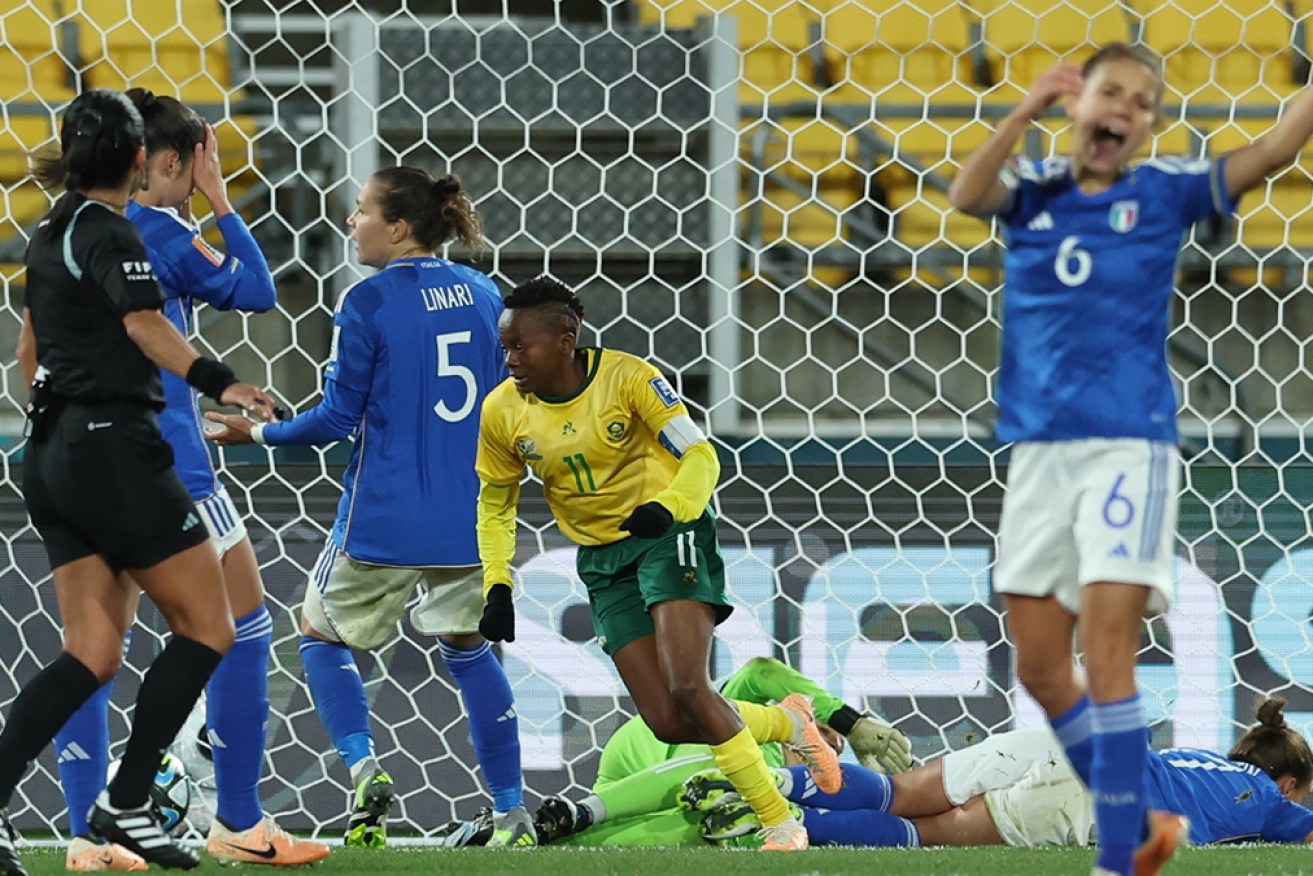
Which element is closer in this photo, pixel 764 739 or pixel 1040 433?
pixel 1040 433

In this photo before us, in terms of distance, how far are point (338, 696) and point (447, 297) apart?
43.7 inches

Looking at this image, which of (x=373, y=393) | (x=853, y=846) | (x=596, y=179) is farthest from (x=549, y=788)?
(x=596, y=179)

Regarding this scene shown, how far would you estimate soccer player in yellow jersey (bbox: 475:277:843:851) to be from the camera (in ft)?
14.1

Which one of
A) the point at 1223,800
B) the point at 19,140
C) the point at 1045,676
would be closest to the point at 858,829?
the point at 1223,800

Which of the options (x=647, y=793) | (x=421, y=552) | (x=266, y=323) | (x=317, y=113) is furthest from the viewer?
(x=317, y=113)

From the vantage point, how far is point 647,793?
199 inches

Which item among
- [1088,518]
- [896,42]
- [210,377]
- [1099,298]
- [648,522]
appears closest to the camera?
[1088,518]

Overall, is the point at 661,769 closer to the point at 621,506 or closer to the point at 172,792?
the point at 621,506

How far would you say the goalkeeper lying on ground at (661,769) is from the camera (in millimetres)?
4965

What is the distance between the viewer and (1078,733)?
10.4 ft

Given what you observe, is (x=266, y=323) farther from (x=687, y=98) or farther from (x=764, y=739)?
(x=764, y=739)

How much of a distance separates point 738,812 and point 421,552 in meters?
1.10

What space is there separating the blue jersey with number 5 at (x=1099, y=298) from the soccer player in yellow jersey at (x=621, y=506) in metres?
1.22

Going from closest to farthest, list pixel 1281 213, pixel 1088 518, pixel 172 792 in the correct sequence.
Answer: pixel 1088 518, pixel 172 792, pixel 1281 213
